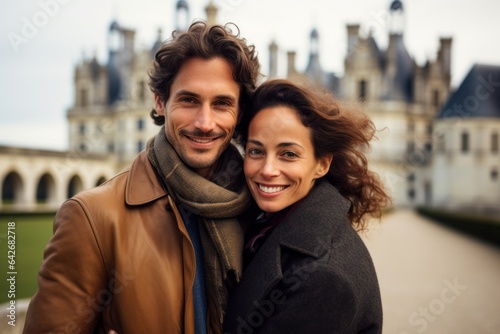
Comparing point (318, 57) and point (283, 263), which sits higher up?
point (318, 57)

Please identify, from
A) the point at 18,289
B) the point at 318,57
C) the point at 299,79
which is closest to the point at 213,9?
the point at 318,57

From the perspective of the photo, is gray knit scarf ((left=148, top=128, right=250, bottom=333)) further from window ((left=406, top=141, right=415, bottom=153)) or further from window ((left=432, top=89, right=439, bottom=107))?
window ((left=432, top=89, right=439, bottom=107))

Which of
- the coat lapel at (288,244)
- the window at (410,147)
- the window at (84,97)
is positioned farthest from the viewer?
the window at (84,97)

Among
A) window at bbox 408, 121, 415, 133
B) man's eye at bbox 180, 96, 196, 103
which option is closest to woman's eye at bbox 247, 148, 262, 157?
man's eye at bbox 180, 96, 196, 103

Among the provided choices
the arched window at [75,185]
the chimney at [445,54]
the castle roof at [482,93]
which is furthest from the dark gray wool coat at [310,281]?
the chimney at [445,54]

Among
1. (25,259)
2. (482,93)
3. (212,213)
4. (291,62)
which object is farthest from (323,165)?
(291,62)

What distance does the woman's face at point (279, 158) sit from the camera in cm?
219

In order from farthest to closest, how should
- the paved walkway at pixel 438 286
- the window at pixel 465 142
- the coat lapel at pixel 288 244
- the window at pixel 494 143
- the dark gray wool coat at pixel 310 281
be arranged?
the window at pixel 465 142 → the window at pixel 494 143 → the paved walkway at pixel 438 286 → the coat lapel at pixel 288 244 → the dark gray wool coat at pixel 310 281

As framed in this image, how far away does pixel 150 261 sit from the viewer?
196 centimetres

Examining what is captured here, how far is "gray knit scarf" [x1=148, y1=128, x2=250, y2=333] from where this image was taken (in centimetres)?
206

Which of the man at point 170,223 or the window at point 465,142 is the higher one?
the man at point 170,223

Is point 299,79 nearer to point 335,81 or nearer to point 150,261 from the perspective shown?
point 150,261

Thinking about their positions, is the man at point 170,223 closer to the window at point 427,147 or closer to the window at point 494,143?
the window at point 494,143

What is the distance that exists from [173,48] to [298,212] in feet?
2.97
